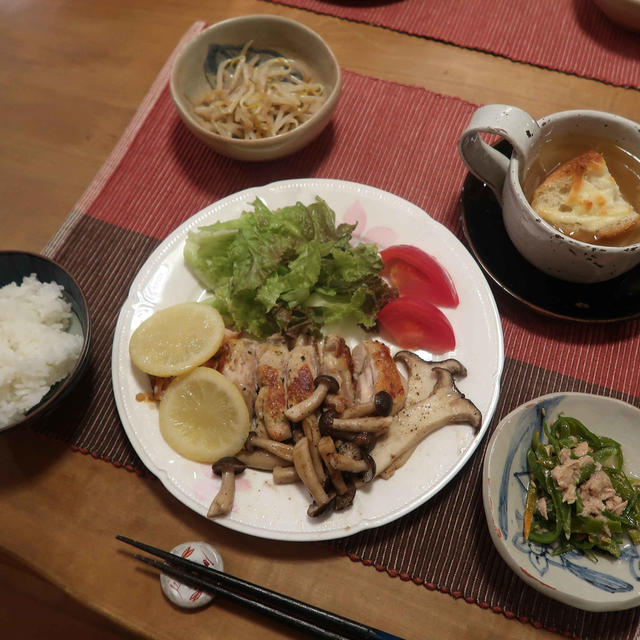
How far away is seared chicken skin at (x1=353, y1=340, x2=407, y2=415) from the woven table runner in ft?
6.39

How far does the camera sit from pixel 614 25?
9.78 feet

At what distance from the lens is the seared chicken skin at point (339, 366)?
2061 millimetres

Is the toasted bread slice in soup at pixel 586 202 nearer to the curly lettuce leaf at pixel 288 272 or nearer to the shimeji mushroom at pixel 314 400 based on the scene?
the curly lettuce leaf at pixel 288 272

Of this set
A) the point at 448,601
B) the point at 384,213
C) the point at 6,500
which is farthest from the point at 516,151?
Result: the point at 6,500

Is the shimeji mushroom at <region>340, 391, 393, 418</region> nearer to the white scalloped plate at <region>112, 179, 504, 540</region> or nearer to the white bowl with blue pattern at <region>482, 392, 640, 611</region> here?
the white scalloped plate at <region>112, 179, 504, 540</region>

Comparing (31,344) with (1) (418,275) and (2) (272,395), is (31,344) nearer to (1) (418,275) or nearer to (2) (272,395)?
(2) (272,395)

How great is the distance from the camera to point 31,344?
2.07 metres

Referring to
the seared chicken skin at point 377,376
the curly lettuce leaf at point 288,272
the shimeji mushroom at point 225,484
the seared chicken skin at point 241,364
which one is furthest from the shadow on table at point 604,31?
the shimeji mushroom at point 225,484

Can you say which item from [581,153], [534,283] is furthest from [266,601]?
[581,153]

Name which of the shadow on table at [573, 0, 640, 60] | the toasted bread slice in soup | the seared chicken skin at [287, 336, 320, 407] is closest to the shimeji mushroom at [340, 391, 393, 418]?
the seared chicken skin at [287, 336, 320, 407]

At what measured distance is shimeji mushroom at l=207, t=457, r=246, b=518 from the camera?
188 cm

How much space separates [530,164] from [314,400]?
1.25m

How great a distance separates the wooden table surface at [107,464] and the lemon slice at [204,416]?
0.84 feet

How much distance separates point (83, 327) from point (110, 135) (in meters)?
1.35
